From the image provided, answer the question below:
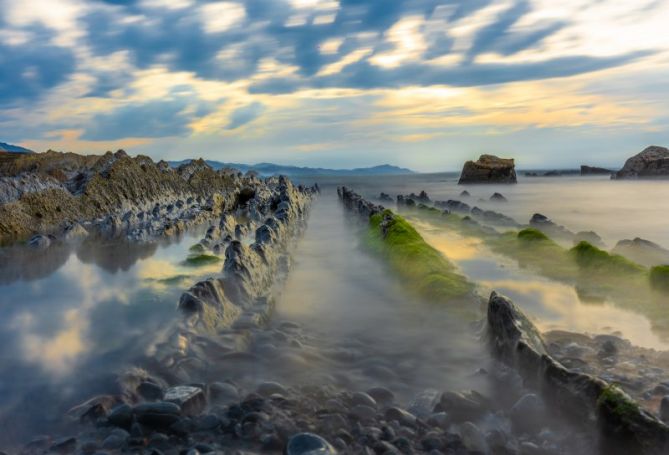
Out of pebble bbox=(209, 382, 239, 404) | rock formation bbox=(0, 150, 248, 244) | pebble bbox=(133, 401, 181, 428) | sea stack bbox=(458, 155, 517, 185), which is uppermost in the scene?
sea stack bbox=(458, 155, 517, 185)

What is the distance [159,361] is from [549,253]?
8.38m

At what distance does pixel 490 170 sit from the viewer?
5634cm

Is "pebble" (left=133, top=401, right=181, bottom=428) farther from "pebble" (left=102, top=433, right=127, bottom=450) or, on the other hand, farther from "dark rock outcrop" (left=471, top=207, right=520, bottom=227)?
"dark rock outcrop" (left=471, top=207, right=520, bottom=227)

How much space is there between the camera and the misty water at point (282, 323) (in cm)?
396

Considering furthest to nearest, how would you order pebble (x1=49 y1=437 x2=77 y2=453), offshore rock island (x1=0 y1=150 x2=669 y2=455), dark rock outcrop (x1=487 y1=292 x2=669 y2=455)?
offshore rock island (x1=0 y1=150 x2=669 y2=455) → pebble (x1=49 y1=437 x2=77 y2=453) → dark rock outcrop (x1=487 y1=292 x2=669 y2=455)

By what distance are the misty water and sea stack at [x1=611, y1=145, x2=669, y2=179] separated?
50995 mm

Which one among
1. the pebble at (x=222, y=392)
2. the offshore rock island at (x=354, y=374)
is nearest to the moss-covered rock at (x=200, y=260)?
the offshore rock island at (x=354, y=374)

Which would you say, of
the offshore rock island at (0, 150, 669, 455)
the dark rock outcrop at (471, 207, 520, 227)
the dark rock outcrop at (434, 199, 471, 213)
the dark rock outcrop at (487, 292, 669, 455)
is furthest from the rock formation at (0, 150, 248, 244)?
the dark rock outcrop at (434, 199, 471, 213)

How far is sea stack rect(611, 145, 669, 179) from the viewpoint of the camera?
50.4 metres

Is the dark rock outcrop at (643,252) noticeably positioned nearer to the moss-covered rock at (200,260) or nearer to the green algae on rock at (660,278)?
the green algae on rock at (660,278)

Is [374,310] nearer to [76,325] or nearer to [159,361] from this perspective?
[159,361]

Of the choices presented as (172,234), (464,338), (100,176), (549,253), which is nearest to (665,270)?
(549,253)

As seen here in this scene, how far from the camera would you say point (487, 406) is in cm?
346

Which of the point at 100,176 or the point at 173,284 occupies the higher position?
the point at 100,176
